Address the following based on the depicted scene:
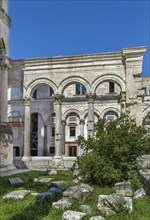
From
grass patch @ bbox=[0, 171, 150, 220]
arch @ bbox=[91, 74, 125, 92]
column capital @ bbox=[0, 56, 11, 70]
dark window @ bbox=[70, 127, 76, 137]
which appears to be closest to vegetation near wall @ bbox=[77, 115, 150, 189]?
grass patch @ bbox=[0, 171, 150, 220]

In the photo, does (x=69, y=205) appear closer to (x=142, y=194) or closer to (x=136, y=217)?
(x=136, y=217)

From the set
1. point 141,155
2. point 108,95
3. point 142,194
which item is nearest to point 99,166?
point 141,155

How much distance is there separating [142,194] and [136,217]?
1712 mm

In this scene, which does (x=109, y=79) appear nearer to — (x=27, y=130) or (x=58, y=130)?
(x=58, y=130)

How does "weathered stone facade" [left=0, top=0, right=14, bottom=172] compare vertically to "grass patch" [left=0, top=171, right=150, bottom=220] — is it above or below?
above

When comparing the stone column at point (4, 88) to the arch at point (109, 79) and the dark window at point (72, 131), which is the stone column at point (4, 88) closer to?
the arch at point (109, 79)

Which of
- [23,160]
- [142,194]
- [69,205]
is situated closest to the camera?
[69,205]

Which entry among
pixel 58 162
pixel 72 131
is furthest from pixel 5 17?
pixel 72 131

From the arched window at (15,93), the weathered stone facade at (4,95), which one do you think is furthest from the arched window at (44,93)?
the weathered stone facade at (4,95)

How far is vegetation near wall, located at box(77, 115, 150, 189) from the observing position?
9.74 m

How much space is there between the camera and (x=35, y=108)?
32.6 m

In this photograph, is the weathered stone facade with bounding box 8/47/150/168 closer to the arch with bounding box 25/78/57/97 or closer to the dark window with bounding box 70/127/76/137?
the arch with bounding box 25/78/57/97

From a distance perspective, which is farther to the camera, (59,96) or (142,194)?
(59,96)

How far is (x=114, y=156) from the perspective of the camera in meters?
10.1
